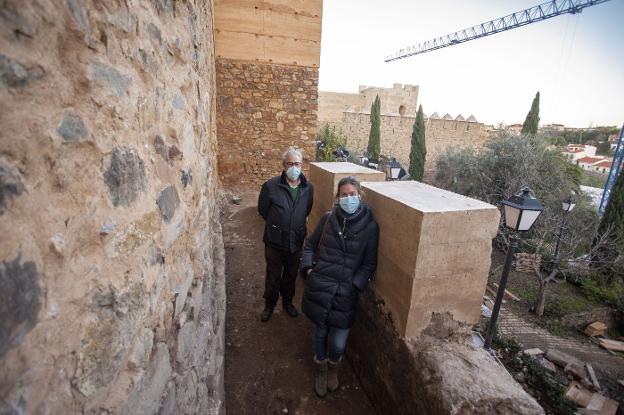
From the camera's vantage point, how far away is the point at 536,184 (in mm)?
13648

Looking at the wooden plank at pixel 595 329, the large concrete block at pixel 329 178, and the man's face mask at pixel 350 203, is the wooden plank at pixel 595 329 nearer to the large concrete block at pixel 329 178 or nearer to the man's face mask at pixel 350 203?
the large concrete block at pixel 329 178

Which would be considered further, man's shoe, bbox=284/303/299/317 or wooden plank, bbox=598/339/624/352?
wooden plank, bbox=598/339/624/352

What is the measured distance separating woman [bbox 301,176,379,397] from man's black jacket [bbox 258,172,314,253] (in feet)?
1.98

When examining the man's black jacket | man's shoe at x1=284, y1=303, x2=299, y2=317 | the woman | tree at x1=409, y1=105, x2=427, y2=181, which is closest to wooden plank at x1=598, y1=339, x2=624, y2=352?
man's shoe at x1=284, y1=303, x2=299, y2=317

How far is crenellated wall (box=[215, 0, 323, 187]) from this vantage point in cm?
739

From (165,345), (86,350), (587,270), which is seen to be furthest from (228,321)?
(587,270)

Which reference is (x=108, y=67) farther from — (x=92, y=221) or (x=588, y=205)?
(x=588, y=205)

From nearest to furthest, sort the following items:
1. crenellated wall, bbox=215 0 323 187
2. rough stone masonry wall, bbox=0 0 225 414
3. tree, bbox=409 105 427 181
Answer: rough stone masonry wall, bbox=0 0 225 414
crenellated wall, bbox=215 0 323 187
tree, bbox=409 105 427 181

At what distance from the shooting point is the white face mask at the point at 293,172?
309 cm

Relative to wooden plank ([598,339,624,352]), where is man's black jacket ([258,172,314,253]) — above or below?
above

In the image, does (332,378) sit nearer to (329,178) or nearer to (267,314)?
(267,314)

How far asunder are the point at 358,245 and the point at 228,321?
1.92 metres

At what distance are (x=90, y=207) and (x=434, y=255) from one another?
186cm

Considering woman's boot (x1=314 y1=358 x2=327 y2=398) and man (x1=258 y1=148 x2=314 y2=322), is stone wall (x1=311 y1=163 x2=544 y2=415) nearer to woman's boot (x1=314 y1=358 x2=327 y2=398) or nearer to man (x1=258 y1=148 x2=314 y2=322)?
woman's boot (x1=314 y1=358 x2=327 y2=398)
